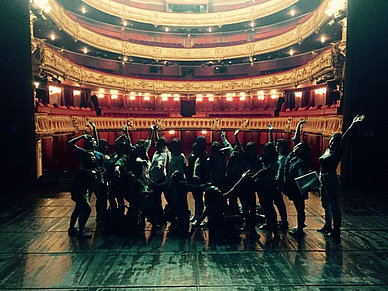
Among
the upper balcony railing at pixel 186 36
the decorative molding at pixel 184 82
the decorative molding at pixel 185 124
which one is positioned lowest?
the decorative molding at pixel 185 124

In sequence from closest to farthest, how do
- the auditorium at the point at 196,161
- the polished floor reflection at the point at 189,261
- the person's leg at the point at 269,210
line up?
the polished floor reflection at the point at 189,261
the auditorium at the point at 196,161
the person's leg at the point at 269,210

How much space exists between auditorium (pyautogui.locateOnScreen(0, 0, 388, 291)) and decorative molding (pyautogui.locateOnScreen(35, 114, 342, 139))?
10 centimetres

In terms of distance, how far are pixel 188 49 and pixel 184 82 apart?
12.9 ft

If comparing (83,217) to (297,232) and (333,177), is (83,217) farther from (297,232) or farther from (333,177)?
(333,177)

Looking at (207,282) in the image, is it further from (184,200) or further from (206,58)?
(206,58)

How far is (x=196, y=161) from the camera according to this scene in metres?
6.16

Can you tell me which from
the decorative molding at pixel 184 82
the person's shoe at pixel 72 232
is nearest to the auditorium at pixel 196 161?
the person's shoe at pixel 72 232

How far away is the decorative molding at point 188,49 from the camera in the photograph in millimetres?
15746

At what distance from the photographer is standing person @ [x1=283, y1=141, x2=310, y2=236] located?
18.5 ft

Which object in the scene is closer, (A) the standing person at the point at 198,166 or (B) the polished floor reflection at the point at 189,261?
(B) the polished floor reflection at the point at 189,261

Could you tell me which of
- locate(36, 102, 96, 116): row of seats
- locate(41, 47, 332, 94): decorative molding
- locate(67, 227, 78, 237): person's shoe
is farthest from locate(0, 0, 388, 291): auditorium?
locate(36, 102, 96, 116): row of seats

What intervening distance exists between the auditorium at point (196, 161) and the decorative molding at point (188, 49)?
0.13m

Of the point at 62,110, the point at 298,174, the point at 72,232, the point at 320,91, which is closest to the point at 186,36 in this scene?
the point at 320,91

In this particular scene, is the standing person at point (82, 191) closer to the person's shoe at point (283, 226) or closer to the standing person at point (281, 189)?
the standing person at point (281, 189)
